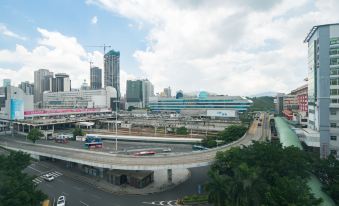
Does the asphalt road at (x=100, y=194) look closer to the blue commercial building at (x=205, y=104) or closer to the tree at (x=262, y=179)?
the tree at (x=262, y=179)

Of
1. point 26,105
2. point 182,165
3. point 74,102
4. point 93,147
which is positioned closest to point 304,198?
point 182,165

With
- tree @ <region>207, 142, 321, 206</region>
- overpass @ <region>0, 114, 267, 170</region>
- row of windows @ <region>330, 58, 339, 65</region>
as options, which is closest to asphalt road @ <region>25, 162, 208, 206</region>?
overpass @ <region>0, 114, 267, 170</region>

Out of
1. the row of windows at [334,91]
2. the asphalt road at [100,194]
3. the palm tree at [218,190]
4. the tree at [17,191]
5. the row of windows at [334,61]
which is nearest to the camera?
the tree at [17,191]

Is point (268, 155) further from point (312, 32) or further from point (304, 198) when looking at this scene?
point (312, 32)

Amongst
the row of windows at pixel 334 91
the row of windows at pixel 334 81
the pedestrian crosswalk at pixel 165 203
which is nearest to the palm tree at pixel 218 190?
the pedestrian crosswalk at pixel 165 203

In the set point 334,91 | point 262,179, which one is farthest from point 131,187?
point 334,91

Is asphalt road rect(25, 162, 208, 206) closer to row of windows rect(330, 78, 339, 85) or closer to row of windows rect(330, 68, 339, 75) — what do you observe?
row of windows rect(330, 78, 339, 85)
